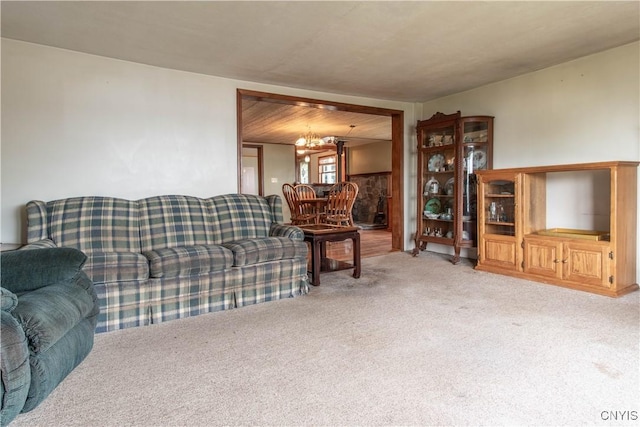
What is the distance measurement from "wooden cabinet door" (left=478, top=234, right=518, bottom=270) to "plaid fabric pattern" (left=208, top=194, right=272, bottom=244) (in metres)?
2.51

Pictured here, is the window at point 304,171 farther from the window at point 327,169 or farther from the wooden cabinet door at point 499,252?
the wooden cabinet door at point 499,252

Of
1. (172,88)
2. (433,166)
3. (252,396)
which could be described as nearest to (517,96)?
(433,166)

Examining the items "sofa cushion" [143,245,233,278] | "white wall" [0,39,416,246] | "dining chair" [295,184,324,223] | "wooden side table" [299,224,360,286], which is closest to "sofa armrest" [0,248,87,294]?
"sofa cushion" [143,245,233,278]

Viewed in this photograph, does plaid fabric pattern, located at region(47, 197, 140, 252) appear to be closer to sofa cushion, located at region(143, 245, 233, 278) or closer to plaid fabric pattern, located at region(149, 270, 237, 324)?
sofa cushion, located at region(143, 245, 233, 278)

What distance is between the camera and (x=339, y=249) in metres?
6.23

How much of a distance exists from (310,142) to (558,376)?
6.81 meters

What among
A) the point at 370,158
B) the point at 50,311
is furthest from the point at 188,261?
the point at 370,158

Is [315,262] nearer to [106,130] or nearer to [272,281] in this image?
[272,281]

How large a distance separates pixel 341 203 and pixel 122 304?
11.6ft

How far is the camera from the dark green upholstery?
58.0 inches

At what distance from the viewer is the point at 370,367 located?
2.00 m

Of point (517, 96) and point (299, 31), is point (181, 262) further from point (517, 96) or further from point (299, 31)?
point (517, 96)

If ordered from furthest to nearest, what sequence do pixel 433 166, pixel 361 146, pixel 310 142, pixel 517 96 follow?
pixel 361 146 < pixel 310 142 < pixel 433 166 < pixel 517 96

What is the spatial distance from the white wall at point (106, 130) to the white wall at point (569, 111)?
10.1 ft
